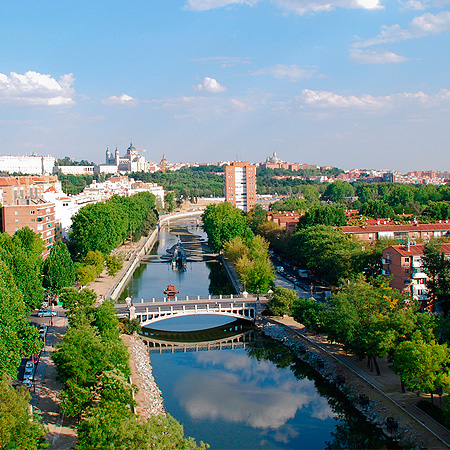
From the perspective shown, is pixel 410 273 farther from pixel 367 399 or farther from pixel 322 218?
pixel 322 218

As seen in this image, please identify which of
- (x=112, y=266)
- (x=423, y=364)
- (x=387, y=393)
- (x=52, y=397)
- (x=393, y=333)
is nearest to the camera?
(x=423, y=364)

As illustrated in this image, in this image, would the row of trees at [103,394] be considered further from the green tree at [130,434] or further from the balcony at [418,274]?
the balcony at [418,274]

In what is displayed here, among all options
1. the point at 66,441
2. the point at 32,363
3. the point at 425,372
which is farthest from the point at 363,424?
the point at 32,363

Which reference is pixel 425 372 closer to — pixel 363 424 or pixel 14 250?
pixel 363 424

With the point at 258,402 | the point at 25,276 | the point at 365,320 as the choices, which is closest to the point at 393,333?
the point at 365,320

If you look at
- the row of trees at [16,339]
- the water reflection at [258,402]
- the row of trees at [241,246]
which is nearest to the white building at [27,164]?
the row of trees at [241,246]
